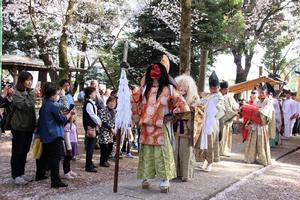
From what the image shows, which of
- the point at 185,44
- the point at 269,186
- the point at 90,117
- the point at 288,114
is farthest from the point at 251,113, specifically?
the point at 288,114

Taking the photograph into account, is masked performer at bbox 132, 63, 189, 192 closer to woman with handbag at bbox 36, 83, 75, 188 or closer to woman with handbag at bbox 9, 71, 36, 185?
woman with handbag at bbox 36, 83, 75, 188

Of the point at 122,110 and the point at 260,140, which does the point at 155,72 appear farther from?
the point at 260,140

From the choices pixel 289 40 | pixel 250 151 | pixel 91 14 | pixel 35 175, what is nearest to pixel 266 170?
pixel 250 151

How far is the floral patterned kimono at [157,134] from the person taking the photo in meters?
5.87

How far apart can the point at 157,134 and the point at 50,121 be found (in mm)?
1582

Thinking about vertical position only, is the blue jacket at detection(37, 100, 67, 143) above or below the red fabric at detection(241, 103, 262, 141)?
below

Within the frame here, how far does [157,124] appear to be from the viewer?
5.87 m

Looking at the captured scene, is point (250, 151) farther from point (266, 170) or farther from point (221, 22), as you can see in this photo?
point (221, 22)

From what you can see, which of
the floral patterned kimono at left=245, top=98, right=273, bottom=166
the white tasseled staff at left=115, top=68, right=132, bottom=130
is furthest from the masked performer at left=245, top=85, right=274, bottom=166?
the white tasseled staff at left=115, top=68, right=132, bottom=130

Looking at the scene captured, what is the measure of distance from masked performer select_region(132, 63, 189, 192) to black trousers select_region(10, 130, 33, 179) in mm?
1742

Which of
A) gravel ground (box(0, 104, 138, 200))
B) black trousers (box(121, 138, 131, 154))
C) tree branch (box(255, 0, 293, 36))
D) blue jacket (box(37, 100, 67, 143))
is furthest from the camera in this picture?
tree branch (box(255, 0, 293, 36))

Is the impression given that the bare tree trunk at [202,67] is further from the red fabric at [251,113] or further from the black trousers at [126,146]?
the black trousers at [126,146]

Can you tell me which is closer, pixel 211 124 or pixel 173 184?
pixel 173 184

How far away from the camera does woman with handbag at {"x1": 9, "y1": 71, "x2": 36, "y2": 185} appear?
5.91 meters
